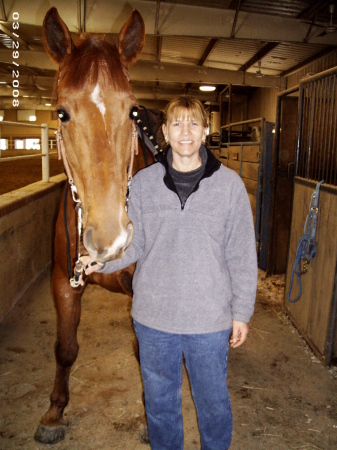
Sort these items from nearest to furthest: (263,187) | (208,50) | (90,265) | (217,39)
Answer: (90,265), (263,187), (217,39), (208,50)

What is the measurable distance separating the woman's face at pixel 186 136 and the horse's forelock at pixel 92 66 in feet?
0.82

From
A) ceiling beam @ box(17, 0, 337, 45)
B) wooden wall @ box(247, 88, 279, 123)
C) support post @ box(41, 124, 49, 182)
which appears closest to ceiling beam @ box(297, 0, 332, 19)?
ceiling beam @ box(17, 0, 337, 45)

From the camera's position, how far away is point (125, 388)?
240cm

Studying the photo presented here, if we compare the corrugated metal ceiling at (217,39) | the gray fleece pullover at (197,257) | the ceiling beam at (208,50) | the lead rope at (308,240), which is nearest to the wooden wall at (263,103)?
the corrugated metal ceiling at (217,39)

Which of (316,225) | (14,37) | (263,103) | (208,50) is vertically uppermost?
(14,37)

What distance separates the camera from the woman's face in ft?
4.62

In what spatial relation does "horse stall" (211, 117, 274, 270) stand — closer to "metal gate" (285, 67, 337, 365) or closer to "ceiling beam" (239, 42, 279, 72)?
"metal gate" (285, 67, 337, 365)

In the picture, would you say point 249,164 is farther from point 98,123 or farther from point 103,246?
point 103,246

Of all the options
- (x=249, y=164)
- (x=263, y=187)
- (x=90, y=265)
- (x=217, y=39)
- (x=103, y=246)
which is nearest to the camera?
(x=103, y=246)

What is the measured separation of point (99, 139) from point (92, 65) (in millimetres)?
Result: 330

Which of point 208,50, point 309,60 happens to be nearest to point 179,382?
point 208,50

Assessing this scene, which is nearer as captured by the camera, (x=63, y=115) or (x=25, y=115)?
(x=63, y=115)

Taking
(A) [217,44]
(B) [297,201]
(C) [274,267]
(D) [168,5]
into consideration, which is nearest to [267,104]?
(A) [217,44]

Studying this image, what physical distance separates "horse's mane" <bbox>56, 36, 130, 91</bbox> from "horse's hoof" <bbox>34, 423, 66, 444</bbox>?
5.88ft
